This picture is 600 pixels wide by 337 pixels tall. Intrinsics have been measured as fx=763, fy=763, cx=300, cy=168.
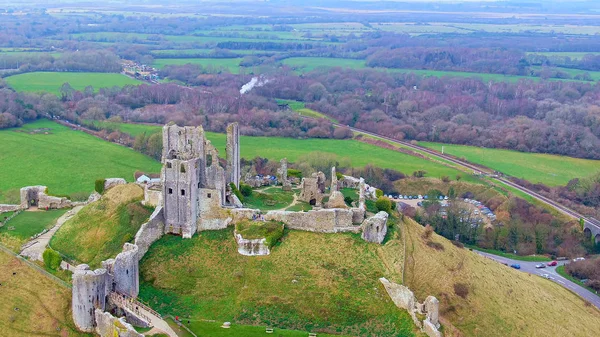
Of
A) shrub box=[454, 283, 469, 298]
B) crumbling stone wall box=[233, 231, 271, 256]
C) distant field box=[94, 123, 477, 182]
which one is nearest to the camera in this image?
crumbling stone wall box=[233, 231, 271, 256]

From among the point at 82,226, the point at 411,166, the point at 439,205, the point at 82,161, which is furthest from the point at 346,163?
the point at 82,226

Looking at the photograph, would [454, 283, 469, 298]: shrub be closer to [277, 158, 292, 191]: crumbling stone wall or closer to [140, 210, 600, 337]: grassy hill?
[140, 210, 600, 337]: grassy hill

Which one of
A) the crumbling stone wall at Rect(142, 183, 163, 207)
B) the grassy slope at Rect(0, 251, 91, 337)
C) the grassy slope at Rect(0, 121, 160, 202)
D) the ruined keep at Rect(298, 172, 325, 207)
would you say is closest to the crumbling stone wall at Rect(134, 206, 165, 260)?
the crumbling stone wall at Rect(142, 183, 163, 207)

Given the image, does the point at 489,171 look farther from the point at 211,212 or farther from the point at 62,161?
the point at 211,212

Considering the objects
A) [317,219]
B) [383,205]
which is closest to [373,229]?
[317,219]

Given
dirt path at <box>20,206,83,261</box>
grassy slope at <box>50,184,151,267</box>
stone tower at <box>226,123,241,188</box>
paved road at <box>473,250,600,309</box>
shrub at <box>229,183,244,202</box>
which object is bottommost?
paved road at <box>473,250,600,309</box>

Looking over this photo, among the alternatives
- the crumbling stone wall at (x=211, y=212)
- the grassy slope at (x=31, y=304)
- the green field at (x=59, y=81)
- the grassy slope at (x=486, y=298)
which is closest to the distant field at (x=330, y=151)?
the green field at (x=59, y=81)

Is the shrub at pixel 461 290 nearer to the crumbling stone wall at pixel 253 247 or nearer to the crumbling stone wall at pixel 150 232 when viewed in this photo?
the crumbling stone wall at pixel 253 247
